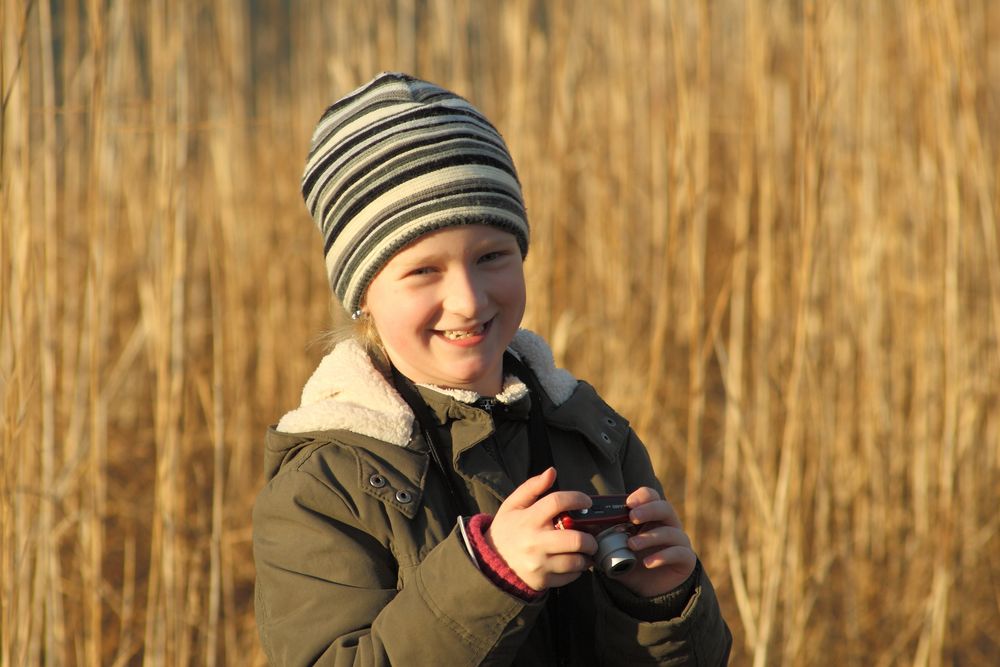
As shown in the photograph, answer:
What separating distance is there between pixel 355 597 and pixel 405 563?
0.05 meters

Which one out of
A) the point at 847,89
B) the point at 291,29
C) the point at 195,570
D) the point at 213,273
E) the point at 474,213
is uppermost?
the point at 291,29

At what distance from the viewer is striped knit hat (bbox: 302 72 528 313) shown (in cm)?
95

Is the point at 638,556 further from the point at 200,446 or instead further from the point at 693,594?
the point at 200,446

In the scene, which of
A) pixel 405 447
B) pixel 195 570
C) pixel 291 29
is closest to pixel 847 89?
pixel 291 29

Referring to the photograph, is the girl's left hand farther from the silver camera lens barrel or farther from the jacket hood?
the jacket hood

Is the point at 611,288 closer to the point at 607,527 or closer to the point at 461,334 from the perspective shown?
the point at 461,334

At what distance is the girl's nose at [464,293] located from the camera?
920mm

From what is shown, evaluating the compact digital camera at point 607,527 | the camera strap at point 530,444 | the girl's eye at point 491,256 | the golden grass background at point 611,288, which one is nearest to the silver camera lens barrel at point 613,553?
the compact digital camera at point 607,527

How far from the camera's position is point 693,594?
0.90 metres

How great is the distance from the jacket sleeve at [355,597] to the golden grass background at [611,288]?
516 mm

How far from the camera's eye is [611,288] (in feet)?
8.55

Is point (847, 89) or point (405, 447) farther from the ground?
point (847, 89)

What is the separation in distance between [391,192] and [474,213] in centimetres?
8

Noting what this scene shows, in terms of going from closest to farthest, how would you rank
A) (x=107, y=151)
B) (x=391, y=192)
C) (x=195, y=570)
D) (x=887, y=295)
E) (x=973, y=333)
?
(x=391, y=192)
(x=195, y=570)
(x=107, y=151)
(x=973, y=333)
(x=887, y=295)
